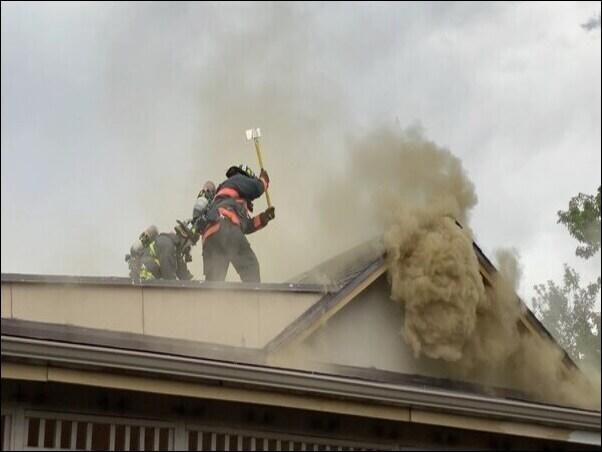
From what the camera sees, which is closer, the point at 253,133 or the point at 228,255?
the point at 228,255

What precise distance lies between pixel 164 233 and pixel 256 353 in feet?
17.8

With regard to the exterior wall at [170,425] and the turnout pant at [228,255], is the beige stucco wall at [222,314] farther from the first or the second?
the turnout pant at [228,255]

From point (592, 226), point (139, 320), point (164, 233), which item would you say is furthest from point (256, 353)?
point (592, 226)

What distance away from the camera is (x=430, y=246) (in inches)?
402

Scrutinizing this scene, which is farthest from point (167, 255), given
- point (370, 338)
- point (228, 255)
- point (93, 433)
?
point (93, 433)

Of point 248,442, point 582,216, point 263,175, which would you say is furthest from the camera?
point 582,216

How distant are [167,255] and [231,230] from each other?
142 cm

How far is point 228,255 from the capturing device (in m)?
11.6

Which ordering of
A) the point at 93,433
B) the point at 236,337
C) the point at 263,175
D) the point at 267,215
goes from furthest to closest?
the point at 263,175
the point at 267,215
the point at 236,337
the point at 93,433

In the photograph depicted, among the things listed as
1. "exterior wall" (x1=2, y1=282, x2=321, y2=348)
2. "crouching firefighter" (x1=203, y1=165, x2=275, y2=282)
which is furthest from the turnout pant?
"exterior wall" (x1=2, y1=282, x2=321, y2=348)

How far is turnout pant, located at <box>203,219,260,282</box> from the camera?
11.6 metres

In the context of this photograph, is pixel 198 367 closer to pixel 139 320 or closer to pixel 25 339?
pixel 25 339

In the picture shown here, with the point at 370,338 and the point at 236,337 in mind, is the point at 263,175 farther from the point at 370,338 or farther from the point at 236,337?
the point at 236,337

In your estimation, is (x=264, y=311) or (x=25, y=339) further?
(x=264, y=311)
